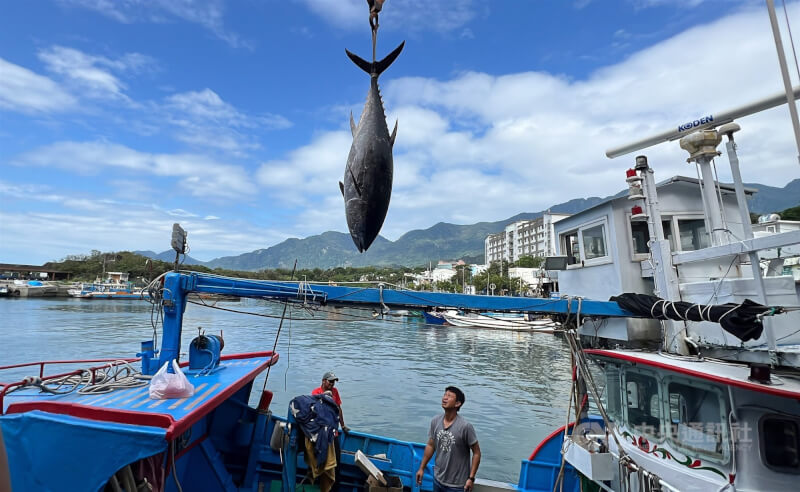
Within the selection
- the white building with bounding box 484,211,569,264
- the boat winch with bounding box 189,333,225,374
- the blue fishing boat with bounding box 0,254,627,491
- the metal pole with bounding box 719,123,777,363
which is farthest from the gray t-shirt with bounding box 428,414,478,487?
the white building with bounding box 484,211,569,264

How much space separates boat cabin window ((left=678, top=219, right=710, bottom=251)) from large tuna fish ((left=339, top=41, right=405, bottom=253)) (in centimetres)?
598

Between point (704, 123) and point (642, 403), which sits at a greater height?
point (704, 123)

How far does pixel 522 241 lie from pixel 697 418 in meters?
121

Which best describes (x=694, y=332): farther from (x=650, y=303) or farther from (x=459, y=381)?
(x=459, y=381)

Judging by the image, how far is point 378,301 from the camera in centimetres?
534

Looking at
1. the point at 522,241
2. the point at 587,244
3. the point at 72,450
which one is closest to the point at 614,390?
the point at 587,244

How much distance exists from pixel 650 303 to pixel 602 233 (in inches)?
89.4

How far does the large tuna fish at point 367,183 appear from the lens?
281 cm

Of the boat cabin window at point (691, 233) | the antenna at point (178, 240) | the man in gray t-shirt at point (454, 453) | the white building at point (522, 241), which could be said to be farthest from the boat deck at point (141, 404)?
the white building at point (522, 241)

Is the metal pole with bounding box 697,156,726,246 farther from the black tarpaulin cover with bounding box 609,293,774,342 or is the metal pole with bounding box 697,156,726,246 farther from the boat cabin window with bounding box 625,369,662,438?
the boat cabin window with bounding box 625,369,662,438

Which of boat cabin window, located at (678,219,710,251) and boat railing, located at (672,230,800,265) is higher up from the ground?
boat cabin window, located at (678,219,710,251)

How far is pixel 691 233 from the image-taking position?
6.81 meters

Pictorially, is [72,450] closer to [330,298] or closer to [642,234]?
[330,298]

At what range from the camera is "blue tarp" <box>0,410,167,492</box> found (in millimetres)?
3098
